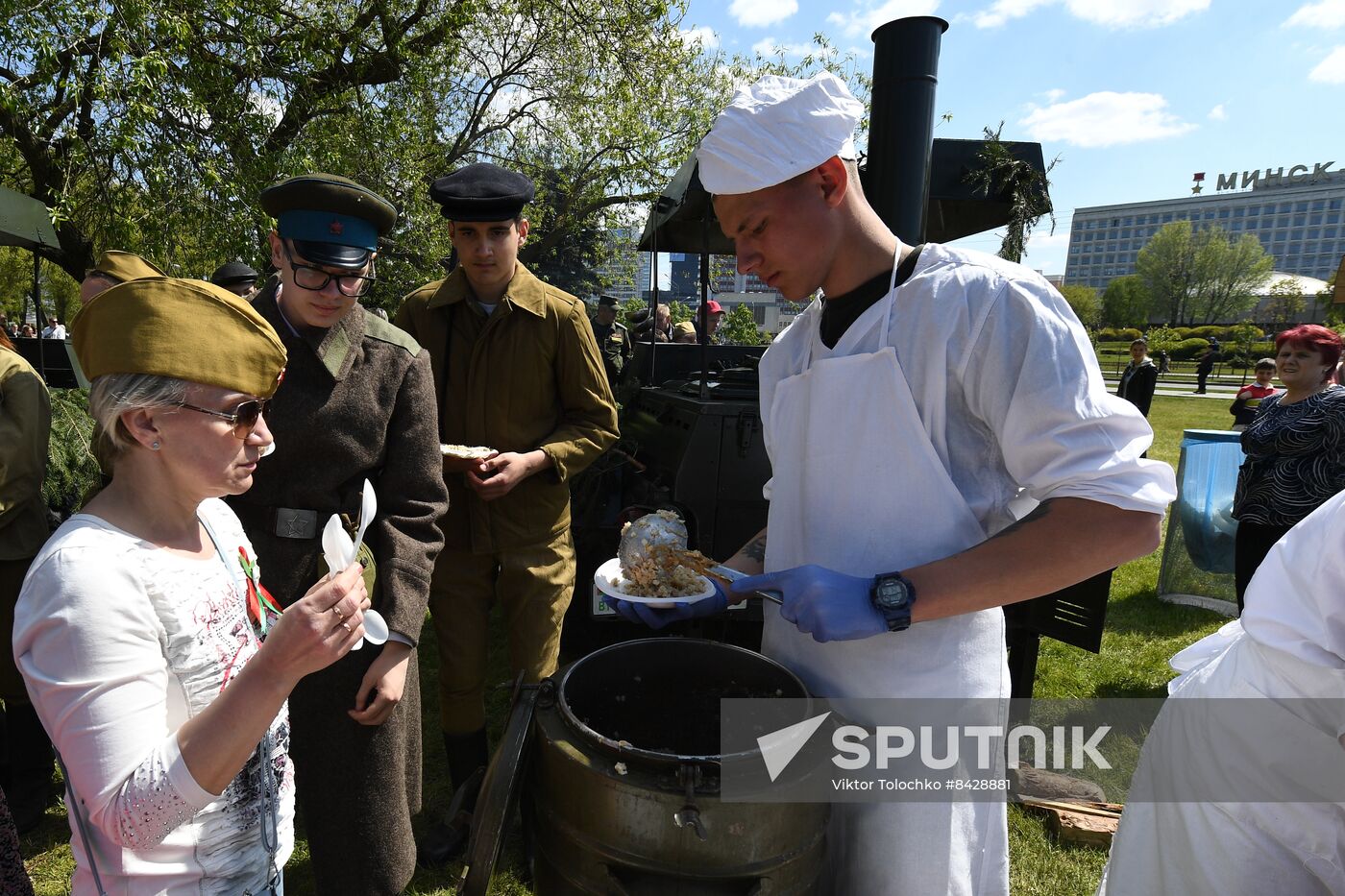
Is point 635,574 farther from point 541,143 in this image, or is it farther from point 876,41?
point 541,143

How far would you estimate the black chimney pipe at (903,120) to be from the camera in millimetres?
3271

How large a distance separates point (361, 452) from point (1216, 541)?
6289 millimetres

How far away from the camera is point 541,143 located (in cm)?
1434

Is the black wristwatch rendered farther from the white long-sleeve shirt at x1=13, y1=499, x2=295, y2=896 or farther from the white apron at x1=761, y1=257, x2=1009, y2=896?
the white long-sleeve shirt at x1=13, y1=499, x2=295, y2=896

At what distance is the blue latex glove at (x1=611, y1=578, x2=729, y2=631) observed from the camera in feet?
5.50

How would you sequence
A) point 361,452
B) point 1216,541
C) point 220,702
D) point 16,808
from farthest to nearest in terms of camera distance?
point 1216,541
point 16,808
point 361,452
point 220,702

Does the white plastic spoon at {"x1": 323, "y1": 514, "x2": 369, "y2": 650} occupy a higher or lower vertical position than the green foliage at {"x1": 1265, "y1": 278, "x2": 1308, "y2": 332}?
higher

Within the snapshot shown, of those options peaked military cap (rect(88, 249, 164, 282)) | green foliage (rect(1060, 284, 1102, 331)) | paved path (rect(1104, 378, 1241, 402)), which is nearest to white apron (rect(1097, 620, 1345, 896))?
peaked military cap (rect(88, 249, 164, 282))

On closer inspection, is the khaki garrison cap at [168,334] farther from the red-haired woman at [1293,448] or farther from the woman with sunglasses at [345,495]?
the red-haired woman at [1293,448]

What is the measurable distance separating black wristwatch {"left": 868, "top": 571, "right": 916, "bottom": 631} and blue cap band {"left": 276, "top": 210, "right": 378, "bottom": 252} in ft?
5.03

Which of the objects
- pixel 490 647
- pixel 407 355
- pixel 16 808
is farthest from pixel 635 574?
pixel 490 647

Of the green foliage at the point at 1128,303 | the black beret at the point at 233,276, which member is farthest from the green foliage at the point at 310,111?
the green foliage at the point at 1128,303

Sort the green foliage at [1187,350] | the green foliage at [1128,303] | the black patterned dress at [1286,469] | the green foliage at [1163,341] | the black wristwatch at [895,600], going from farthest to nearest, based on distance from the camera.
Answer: the green foliage at [1128,303] → the green foliage at [1187,350] → the green foliage at [1163,341] → the black patterned dress at [1286,469] → the black wristwatch at [895,600]

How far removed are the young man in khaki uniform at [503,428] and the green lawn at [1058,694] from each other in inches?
19.8
